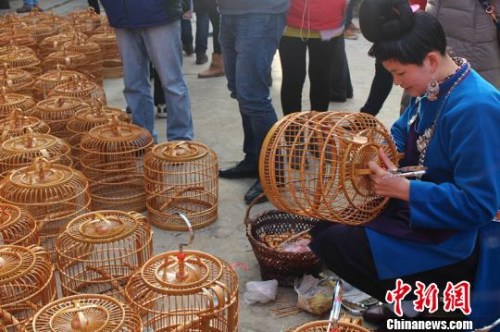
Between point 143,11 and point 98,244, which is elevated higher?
point 143,11

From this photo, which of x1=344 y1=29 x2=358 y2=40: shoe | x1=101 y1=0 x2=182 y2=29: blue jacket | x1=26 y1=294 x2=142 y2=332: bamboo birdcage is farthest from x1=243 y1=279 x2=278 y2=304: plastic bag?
x1=344 y1=29 x2=358 y2=40: shoe

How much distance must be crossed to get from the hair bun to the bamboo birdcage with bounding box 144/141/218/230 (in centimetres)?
144

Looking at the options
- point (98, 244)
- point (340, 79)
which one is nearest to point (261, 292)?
point (98, 244)

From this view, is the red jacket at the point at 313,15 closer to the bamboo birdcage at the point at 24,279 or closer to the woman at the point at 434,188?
the woman at the point at 434,188

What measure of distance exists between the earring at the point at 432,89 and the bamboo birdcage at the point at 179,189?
1.44m

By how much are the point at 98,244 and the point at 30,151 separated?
2.58 feet

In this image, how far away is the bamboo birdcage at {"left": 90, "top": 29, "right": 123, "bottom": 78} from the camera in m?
5.80

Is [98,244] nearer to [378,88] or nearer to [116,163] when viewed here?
[116,163]

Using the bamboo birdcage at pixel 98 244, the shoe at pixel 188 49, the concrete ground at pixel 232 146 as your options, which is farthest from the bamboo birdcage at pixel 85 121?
the shoe at pixel 188 49

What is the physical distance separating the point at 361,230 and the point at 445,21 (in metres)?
1.26

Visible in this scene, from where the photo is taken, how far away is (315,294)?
236 cm

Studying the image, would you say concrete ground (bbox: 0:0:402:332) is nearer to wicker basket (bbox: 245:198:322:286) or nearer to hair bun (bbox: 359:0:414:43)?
wicker basket (bbox: 245:198:322:286)

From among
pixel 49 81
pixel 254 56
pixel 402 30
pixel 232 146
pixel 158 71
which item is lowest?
pixel 232 146

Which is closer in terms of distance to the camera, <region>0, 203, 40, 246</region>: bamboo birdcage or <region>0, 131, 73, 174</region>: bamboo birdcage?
<region>0, 203, 40, 246</region>: bamboo birdcage
